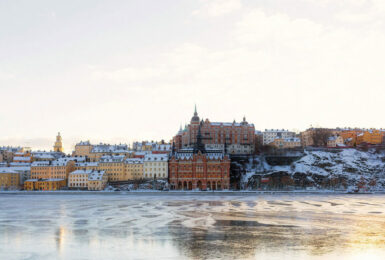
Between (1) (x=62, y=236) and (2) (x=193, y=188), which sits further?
(2) (x=193, y=188)

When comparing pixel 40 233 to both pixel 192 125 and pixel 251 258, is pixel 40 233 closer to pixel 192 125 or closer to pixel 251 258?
pixel 251 258

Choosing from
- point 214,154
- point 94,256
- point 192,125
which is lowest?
point 94,256

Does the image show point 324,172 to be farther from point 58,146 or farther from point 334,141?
point 58,146

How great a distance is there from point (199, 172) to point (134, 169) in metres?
23.6

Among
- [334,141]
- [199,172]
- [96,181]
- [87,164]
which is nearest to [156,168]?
[199,172]

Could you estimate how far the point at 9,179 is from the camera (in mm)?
122562

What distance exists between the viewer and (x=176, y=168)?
11519 cm

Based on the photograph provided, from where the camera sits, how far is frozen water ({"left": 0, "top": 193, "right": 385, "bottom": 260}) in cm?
3303

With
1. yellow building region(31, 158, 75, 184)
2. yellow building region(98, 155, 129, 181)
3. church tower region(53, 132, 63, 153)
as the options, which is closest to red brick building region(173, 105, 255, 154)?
yellow building region(98, 155, 129, 181)

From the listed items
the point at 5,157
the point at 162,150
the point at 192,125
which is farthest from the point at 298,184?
the point at 5,157

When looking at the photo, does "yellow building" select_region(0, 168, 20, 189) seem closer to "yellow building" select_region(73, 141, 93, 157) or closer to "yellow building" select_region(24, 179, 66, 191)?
"yellow building" select_region(24, 179, 66, 191)

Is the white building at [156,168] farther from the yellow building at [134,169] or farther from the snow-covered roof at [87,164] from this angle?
the snow-covered roof at [87,164]

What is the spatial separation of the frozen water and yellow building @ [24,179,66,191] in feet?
189

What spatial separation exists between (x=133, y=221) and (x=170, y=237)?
12100 millimetres
